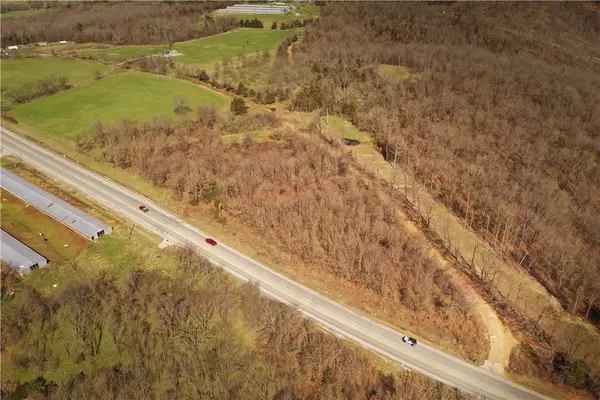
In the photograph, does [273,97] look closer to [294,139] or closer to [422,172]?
[294,139]

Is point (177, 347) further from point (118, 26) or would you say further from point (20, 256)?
point (118, 26)

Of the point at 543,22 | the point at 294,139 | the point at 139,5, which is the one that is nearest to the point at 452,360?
the point at 294,139

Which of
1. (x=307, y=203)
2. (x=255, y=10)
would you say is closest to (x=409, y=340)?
(x=307, y=203)

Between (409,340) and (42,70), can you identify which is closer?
(409,340)

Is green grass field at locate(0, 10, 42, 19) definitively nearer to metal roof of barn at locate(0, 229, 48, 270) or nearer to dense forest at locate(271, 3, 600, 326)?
dense forest at locate(271, 3, 600, 326)

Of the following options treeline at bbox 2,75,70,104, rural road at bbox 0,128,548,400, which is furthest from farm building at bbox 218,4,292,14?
rural road at bbox 0,128,548,400

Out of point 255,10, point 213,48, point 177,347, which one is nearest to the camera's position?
point 177,347
